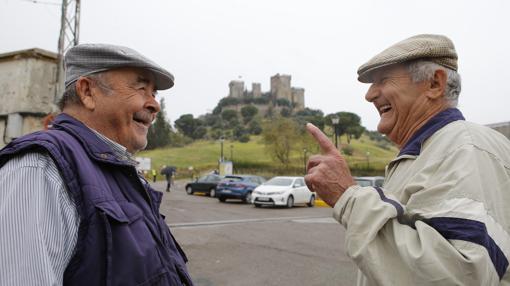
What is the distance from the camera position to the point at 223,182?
64.6ft

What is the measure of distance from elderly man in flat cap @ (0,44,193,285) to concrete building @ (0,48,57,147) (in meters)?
7.69

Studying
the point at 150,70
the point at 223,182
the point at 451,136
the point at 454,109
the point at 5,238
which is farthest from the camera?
the point at 223,182

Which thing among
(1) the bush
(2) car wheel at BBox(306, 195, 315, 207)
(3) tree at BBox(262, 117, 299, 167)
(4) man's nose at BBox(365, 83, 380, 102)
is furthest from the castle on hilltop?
(4) man's nose at BBox(365, 83, 380, 102)

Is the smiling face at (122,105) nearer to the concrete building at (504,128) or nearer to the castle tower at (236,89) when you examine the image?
the concrete building at (504,128)

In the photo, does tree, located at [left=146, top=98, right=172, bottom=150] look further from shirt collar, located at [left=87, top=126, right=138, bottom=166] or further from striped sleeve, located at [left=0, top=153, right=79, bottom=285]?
striped sleeve, located at [left=0, top=153, right=79, bottom=285]

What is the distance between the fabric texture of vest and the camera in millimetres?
1329

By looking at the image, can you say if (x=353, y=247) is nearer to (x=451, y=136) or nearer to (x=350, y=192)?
(x=350, y=192)

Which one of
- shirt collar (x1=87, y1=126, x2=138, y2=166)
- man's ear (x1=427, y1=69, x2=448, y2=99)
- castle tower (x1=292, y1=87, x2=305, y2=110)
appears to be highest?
castle tower (x1=292, y1=87, x2=305, y2=110)

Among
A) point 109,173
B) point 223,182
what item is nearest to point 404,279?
point 109,173

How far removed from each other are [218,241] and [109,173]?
7.06 m

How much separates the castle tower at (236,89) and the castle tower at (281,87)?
1270cm

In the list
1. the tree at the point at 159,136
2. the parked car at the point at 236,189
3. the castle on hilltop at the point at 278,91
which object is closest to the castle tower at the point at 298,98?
the castle on hilltop at the point at 278,91

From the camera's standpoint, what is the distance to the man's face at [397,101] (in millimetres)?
1950

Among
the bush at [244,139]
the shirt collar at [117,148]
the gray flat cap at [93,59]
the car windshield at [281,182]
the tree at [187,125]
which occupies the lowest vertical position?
the car windshield at [281,182]
